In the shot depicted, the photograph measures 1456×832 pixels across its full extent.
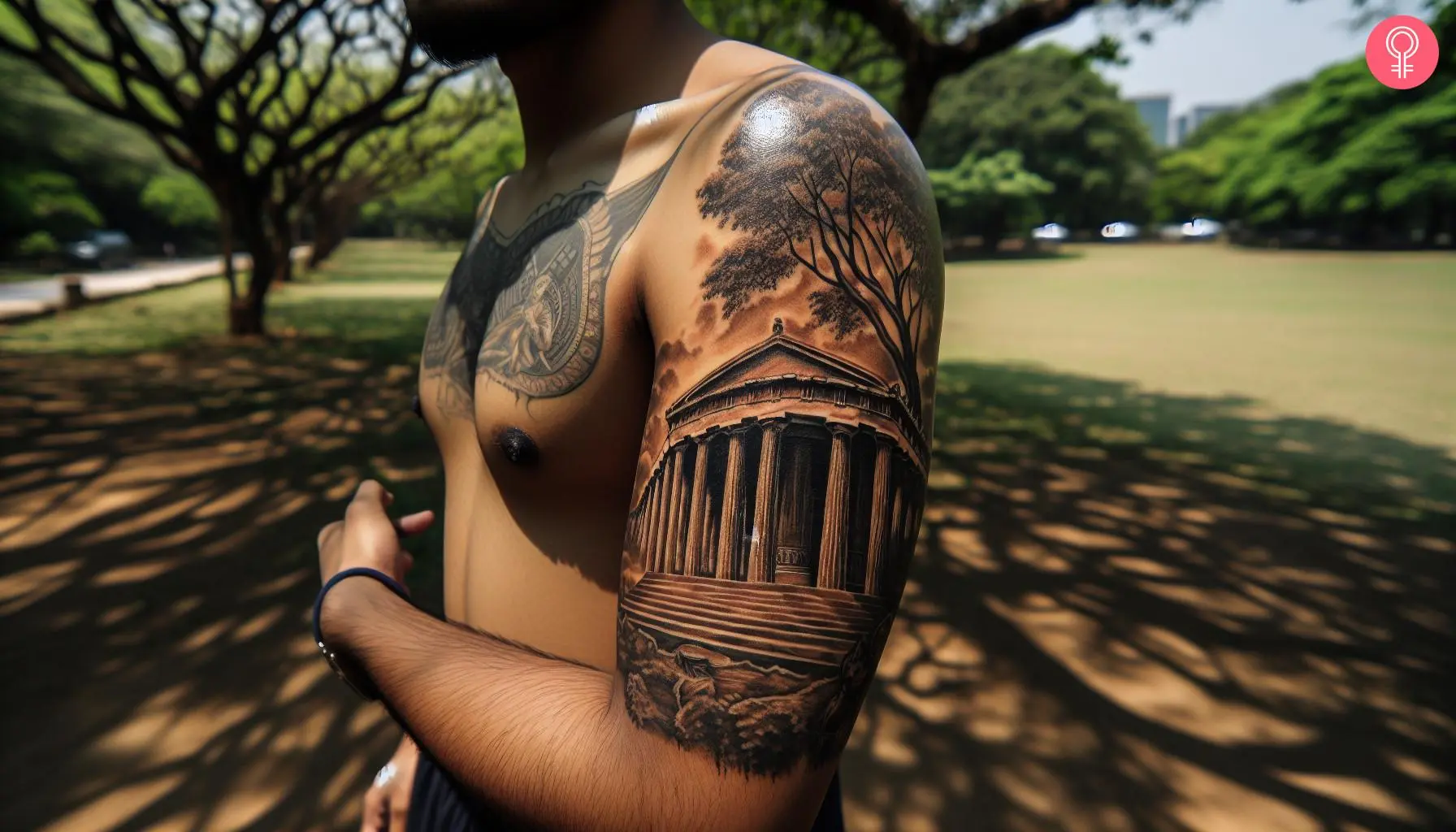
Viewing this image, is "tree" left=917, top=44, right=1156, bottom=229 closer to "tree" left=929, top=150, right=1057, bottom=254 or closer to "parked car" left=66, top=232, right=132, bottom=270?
"tree" left=929, top=150, right=1057, bottom=254

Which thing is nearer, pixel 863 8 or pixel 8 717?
pixel 8 717

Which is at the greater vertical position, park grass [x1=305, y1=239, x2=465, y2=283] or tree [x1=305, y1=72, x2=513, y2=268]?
Result: tree [x1=305, y1=72, x2=513, y2=268]

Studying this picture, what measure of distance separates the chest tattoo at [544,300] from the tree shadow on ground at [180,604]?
236 centimetres

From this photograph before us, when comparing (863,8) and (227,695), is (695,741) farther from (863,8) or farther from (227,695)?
(863,8)

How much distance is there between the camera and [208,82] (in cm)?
1181

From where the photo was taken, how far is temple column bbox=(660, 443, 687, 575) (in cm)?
80

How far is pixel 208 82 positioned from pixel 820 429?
1434 cm

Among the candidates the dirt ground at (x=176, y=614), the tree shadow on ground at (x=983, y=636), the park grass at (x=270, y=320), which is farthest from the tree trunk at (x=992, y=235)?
the dirt ground at (x=176, y=614)

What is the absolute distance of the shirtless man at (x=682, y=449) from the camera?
75 cm

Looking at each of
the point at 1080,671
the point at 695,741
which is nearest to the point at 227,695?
the point at 695,741

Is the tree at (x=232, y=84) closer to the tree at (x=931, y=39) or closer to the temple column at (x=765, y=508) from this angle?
the tree at (x=931, y=39)

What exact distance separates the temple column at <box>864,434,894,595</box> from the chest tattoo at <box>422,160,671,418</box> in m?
0.37

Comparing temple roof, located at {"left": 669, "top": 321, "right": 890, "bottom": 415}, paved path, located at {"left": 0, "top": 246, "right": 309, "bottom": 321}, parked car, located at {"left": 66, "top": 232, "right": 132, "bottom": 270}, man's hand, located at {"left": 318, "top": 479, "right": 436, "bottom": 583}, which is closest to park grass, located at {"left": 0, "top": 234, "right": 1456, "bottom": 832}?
man's hand, located at {"left": 318, "top": 479, "right": 436, "bottom": 583}

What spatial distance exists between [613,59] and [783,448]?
2.34 feet
